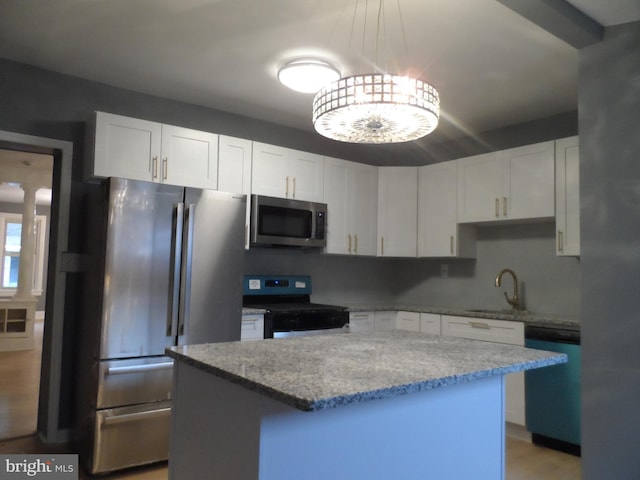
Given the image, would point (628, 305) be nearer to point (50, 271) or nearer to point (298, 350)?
point (298, 350)

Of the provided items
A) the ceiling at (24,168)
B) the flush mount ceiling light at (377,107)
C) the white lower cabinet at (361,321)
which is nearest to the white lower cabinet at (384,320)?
the white lower cabinet at (361,321)

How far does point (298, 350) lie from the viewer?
1.72 meters

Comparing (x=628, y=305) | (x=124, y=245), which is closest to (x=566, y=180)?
(x=628, y=305)

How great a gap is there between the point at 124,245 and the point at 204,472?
1.63m

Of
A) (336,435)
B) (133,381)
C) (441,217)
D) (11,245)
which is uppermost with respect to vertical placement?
(441,217)

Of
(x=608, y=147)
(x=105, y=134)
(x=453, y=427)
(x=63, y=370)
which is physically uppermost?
(x=105, y=134)

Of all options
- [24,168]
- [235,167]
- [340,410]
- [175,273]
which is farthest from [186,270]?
[24,168]

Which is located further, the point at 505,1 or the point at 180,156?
the point at 180,156

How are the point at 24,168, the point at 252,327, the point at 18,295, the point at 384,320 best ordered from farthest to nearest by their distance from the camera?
the point at 18,295 < the point at 24,168 < the point at 384,320 < the point at 252,327

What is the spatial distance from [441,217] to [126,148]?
2598 millimetres

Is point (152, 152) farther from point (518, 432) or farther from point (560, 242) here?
point (518, 432)

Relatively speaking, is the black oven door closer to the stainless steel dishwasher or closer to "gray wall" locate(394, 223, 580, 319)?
"gray wall" locate(394, 223, 580, 319)

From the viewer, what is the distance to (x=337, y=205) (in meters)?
4.09

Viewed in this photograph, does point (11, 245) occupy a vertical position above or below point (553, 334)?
above
